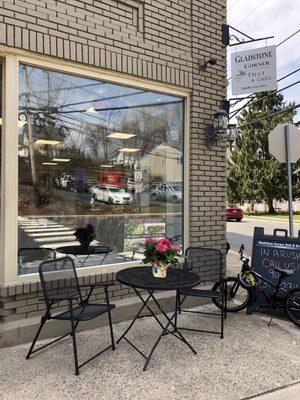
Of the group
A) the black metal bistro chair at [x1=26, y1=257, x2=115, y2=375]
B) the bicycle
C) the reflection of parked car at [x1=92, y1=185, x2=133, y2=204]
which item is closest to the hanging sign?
the reflection of parked car at [x1=92, y1=185, x2=133, y2=204]

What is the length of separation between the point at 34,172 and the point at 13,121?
1.25 metres

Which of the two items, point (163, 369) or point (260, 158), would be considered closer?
point (163, 369)

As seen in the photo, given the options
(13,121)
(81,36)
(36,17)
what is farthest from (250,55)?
(13,121)

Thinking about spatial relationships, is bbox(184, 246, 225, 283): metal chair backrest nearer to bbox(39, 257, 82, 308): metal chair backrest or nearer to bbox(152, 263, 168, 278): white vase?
bbox(152, 263, 168, 278): white vase

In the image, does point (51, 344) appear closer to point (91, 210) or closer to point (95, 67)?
point (91, 210)

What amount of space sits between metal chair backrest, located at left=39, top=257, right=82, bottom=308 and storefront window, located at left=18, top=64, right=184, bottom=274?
0.43 meters

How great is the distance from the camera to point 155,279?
4047 millimetres

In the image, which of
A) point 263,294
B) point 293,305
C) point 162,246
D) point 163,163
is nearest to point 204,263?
point 263,294

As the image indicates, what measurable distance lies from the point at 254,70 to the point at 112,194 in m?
3.47

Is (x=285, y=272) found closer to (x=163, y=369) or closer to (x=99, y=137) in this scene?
(x=163, y=369)

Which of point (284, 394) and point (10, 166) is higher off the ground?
point (10, 166)

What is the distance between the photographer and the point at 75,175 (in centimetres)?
616

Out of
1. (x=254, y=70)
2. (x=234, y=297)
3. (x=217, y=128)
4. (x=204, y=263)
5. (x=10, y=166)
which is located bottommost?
(x=234, y=297)

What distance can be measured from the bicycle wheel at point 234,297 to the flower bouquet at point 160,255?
1500 millimetres
